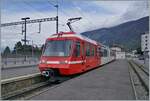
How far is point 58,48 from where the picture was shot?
638 inches

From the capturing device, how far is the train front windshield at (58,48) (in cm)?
1592

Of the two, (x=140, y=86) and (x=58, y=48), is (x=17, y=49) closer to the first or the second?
(x=58, y=48)

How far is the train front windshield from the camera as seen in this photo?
52.2 ft

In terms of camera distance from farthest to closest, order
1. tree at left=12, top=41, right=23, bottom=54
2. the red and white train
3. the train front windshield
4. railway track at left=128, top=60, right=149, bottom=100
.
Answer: tree at left=12, top=41, right=23, bottom=54
the train front windshield
the red and white train
railway track at left=128, top=60, right=149, bottom=100

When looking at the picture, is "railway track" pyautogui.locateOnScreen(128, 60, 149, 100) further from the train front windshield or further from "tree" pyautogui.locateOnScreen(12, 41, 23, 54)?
"tree" pyautogui.locateOnScreen(12, 41, 23, 54)

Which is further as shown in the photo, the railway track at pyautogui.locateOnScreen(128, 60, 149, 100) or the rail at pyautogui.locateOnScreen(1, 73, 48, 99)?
the rail at pyautogui.locateOnScreen(1, 73, 48, 99)

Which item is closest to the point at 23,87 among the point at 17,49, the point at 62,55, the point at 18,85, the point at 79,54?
the point at 18,85

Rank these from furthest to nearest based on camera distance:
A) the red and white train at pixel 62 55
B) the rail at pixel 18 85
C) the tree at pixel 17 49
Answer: the tree at pixel 17 49
the red and white train at pixel 62 55
the rail at pixel 18 85

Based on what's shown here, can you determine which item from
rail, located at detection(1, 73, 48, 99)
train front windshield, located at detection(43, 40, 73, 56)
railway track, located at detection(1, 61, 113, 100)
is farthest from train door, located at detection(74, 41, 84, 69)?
rail, located at detection(1, 73, 48, 99)

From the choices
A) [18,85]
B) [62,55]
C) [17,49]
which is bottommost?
[18,85]

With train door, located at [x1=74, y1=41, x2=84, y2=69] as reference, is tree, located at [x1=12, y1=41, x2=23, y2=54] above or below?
above

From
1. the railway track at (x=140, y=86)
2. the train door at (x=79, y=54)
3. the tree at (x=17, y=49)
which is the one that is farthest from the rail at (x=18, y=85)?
the tree at (x=17, y=49)

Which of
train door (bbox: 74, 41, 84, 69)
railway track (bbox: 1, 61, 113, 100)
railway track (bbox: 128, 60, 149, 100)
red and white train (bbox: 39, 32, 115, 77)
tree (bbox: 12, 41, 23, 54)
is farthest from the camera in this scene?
tree (bbox: 12, 41, 23, 54)

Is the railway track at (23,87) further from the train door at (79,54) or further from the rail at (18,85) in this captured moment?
the train door at (79,54)
